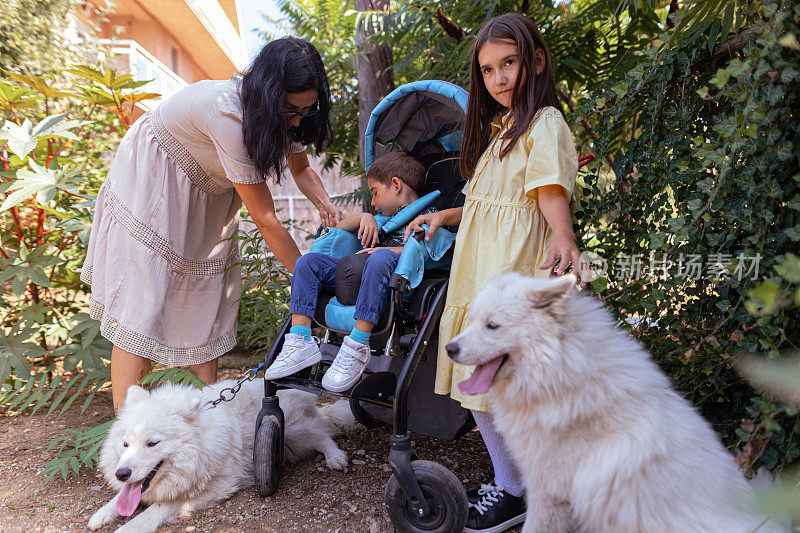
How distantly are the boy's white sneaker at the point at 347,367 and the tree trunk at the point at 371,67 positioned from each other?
2981 mm

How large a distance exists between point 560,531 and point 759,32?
1779mm

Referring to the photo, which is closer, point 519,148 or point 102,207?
point 519,148

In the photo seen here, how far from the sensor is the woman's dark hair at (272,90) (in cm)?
268

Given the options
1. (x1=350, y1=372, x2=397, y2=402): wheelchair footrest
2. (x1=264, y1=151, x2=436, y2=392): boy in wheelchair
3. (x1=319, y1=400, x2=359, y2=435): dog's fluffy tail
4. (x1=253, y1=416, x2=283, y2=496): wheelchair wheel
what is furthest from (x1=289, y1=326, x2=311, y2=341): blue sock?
(x1=319, y1=400, x2=359, y2=435): dog's fluffy tail

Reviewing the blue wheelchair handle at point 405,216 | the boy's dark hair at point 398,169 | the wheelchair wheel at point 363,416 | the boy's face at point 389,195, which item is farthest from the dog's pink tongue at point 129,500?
the boy's dark hair at point 398,169

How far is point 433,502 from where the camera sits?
207 centimetres

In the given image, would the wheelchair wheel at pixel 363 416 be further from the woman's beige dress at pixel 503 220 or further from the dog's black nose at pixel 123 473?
the dog's black nose at pixel 123 473

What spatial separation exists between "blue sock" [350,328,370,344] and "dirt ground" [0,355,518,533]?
83 centimetres

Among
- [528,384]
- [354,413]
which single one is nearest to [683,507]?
[528,384]

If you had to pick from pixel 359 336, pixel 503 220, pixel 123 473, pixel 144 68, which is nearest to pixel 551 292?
pixel 503 220

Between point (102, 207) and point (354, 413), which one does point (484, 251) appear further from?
point (102, 207)

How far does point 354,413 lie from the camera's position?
337cm

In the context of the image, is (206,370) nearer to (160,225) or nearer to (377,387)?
(160,225)

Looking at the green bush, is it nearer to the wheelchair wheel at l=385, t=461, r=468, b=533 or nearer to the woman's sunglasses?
the wheelchair wheel at l=385, t=461, r=468, b=533
